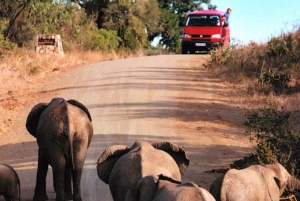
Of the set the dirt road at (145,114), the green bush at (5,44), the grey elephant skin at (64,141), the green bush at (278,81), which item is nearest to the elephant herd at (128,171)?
the grey elephant skin at (64,141)

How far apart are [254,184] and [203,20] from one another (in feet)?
83.9

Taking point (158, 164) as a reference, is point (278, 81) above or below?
below

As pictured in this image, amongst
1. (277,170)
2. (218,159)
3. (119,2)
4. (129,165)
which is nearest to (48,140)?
(129,165)

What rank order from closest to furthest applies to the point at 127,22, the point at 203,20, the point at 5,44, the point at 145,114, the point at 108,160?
1. the point at 108,160
2. the point at 145,114
3. the point at 5,44
4. the point at 203,20
5. the point at 127,22

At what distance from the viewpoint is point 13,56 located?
26406 mm

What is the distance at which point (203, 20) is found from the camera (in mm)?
32219

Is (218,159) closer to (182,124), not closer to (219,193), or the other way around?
(182,124)

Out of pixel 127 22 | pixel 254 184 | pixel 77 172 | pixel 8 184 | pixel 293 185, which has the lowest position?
pixel 8 184

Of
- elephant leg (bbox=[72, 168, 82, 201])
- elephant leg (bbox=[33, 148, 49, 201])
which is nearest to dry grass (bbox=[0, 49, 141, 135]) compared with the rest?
elephant leg (bbox=[33, 148, 49, 201])

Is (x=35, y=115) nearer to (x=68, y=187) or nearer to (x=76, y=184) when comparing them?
(x=68, y=187)

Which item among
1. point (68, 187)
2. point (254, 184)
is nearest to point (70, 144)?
point (68, 187)

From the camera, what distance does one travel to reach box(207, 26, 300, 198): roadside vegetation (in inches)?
415

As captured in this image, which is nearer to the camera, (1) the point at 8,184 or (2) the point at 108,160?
(2) the point at 108,160

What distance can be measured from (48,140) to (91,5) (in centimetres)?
3436
